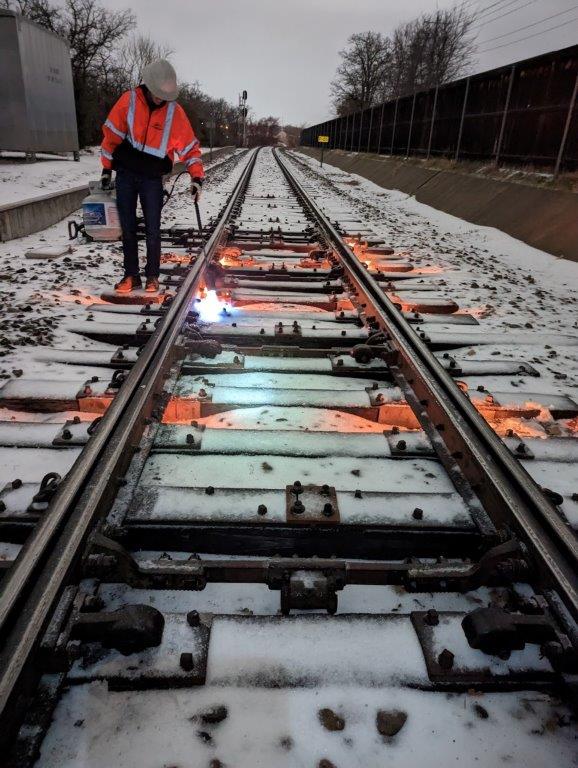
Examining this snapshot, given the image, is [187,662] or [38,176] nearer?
[187,662]

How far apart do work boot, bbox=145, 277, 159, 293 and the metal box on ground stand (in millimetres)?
13287

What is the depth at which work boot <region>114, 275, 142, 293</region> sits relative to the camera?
4855 millimetres

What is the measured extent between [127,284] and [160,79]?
1.77 metres

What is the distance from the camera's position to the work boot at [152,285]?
4.81m

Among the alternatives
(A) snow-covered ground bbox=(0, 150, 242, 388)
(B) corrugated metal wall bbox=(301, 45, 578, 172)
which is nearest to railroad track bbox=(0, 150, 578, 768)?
(A) snow-covered ground bbox=(0, 150, 242, 388)

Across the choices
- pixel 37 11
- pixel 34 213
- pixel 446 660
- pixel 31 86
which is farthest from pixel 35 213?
pixel 37 11

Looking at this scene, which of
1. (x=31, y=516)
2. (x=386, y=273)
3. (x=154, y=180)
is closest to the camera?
(x=31, y=516)

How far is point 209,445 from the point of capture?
235 cm

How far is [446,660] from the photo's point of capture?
1.43 m

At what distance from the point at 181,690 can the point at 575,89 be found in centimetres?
1093

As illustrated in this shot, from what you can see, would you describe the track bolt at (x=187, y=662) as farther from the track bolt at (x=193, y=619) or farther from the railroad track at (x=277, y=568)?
A: the track bolt at (x=193, y=619)

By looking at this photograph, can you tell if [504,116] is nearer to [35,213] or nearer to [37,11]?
[35,213]

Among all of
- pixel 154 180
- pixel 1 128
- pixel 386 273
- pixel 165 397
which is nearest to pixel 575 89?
pixel 386 273

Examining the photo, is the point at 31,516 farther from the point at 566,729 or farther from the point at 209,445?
the point at 566,729
